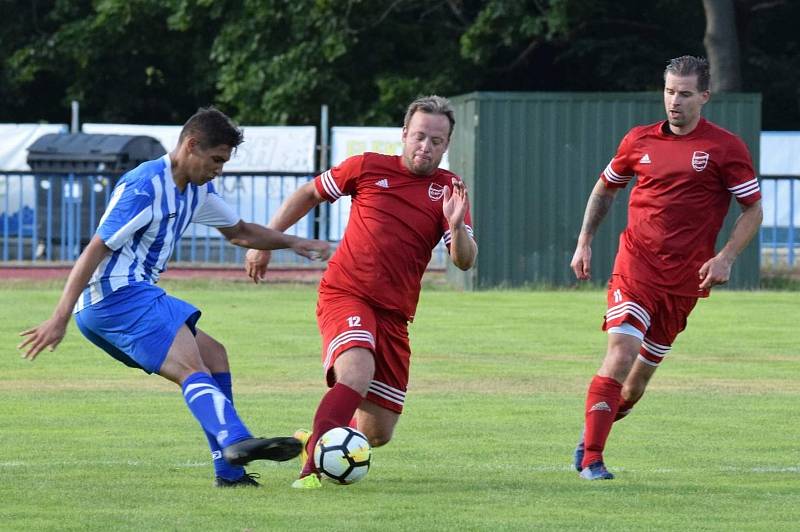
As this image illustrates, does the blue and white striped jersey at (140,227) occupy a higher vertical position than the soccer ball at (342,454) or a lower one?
higher

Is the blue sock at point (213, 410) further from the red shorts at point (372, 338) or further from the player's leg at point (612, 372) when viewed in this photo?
the player's leg at point (612, 372)

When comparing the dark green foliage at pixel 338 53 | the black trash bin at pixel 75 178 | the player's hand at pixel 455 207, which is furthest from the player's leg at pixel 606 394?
the dark green foliage at pixel 338 53

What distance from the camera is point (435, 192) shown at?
8.19 metres

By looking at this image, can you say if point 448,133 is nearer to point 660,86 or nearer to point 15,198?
point 15,198

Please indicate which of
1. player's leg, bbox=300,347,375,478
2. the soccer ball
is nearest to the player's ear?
player's leg, bbox=300,347,375,478

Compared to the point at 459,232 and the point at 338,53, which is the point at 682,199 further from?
the point at 338,53

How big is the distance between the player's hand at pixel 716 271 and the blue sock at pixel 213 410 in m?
2.44

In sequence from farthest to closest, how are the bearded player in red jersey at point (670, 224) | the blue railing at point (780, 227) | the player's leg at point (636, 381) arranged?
the blue railing at point (780, 227)
the player's leg at point (636, 381)
the bearded player in red jersey at point (670, 224)

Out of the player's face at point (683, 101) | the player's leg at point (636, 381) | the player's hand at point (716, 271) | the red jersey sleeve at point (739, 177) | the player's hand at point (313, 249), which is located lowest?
the player's leg at point (636, 381)

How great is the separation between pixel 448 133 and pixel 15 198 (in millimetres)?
19090

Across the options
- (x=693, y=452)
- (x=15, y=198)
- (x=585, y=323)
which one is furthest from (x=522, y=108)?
(x=693, y=452)

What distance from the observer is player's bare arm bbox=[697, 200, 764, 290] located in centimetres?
824

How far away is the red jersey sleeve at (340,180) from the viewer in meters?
8.34

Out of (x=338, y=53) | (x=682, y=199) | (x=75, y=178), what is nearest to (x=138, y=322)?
(x=682, y=199)
